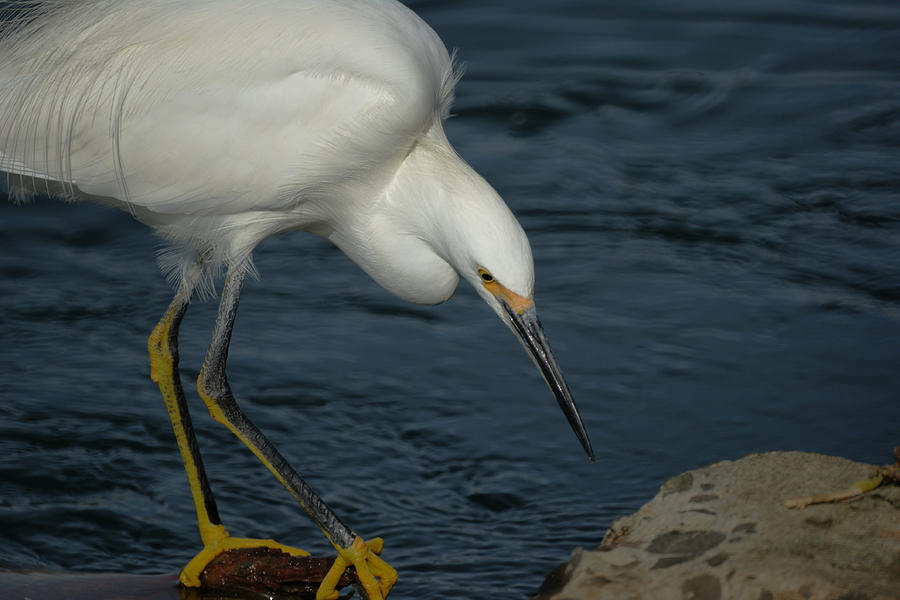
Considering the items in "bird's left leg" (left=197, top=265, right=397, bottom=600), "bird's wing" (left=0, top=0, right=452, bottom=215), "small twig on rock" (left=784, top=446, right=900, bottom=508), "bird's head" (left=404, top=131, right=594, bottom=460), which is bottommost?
"bird's left leg" (left=197, top=265, right=397, bottom=600)

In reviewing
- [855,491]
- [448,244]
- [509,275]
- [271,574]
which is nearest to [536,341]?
[509,275]

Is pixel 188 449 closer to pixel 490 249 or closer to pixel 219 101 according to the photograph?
pixel 219 101

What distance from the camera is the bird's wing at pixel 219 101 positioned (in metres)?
4.64

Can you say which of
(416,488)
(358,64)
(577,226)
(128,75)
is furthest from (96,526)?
(577,226)

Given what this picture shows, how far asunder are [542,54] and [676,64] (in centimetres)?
121

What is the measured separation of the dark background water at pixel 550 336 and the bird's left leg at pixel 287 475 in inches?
9.5

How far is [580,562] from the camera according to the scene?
3672mm

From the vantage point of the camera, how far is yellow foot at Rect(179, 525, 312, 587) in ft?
15.1

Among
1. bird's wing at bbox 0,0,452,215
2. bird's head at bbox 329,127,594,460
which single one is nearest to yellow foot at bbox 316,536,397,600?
bird's head at bbox 329,127,594,460

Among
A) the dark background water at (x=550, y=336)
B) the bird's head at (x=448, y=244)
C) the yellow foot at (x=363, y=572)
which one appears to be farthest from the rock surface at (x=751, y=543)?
the dark background water at (x=550, y=336)

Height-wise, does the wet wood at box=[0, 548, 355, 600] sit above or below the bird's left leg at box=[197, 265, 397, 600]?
below

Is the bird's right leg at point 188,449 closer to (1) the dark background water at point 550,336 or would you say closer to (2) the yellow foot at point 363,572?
(2) the yellow foot at point 363,572

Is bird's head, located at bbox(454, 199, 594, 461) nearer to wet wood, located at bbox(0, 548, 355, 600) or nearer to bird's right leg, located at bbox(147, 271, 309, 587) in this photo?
wet wood, located at bbox(0, 548, 355, 600)

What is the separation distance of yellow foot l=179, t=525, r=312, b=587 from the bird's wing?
4.33 ft
